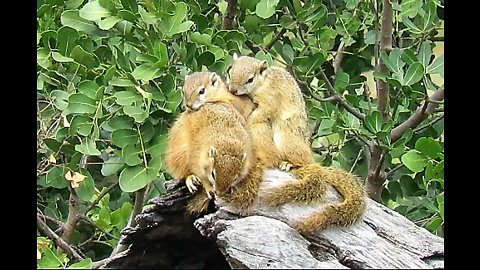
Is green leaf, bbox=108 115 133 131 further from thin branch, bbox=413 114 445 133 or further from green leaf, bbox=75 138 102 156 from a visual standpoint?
thin branch, bbox=413 114 445 133

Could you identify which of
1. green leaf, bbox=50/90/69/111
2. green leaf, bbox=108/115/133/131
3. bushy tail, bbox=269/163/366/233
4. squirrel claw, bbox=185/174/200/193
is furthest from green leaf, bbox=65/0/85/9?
bushy tail, bbox=269/163/366/233

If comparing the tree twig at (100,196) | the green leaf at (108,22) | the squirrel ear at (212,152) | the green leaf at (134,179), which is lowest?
the tree twig at (100,196)

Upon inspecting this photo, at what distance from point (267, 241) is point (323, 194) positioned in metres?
0.30

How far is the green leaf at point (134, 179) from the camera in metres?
2.17

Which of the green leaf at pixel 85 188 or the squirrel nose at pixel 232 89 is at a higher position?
the squirrel nose at pixel 232 89

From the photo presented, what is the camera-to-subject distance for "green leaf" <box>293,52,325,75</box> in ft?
7.93

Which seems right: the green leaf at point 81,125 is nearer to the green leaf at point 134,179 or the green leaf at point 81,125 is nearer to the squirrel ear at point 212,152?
the green leaf at point 134,179

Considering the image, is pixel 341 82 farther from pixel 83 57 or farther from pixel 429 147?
pixel 83 57

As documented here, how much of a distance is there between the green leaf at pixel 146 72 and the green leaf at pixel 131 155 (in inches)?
7.2

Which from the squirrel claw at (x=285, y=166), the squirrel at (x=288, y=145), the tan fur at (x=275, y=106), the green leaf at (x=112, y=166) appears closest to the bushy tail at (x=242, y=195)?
the squirrel at (x=288, y=145)

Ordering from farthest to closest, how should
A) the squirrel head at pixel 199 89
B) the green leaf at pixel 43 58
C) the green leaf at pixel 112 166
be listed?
the green leaf at pixel 112 166 < the green leaf at pixel 43 58 < the squirrel head at pixel 199 89

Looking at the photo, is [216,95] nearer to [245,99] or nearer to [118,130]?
[245,99]

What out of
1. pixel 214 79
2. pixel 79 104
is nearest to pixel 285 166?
pixel 214 79

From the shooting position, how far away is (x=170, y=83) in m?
2.22
